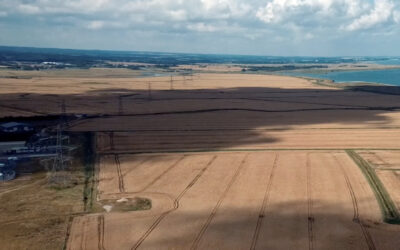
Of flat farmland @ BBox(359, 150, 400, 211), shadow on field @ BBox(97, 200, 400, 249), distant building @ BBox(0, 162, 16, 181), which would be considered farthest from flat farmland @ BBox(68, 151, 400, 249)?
distant building @ BBox(0, 162, 16, 181)

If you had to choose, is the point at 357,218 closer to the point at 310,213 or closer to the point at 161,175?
the point at 310,213

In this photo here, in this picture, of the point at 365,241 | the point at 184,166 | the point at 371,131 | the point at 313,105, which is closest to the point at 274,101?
the point at 313,105

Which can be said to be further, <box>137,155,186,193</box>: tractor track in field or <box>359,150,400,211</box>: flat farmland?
<box>137,155,186,193</box>: tractor track in field

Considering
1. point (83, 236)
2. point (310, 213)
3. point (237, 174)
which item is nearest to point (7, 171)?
point (83, 236)

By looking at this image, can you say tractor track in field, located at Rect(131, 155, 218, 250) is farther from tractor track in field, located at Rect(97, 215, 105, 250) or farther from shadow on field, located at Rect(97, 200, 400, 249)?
tractor track in field, located at Rect(97, 215, 105, 250)

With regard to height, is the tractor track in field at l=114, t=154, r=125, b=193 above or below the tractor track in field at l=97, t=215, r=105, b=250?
above
